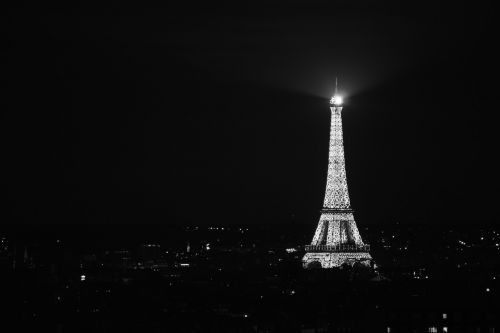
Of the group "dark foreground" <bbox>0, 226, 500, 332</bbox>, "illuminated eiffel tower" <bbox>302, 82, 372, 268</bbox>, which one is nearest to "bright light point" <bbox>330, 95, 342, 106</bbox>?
"illuminated eiffel tower" <bbox>302, 82, 372, 268</bbox>

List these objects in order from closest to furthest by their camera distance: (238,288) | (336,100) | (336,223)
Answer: (238,288), (336,100), (336,223)

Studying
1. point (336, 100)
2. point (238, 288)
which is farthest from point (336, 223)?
point (238, 288)

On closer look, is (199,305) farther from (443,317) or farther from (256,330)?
(443,317)

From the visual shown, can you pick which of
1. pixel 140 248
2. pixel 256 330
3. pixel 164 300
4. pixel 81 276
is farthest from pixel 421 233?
pixel 256 330

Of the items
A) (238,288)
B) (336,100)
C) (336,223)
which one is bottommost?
(238,288)

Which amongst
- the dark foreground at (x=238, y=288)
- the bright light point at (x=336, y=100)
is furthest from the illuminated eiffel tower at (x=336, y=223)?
the dark foreground at (x=238, y=288)

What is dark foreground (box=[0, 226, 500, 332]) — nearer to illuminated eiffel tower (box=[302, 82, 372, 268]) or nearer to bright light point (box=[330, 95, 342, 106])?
illuminated eiffel tower (box=[302, 82, 372, 268])

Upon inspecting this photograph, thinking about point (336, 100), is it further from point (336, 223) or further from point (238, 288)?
point (238, 288)

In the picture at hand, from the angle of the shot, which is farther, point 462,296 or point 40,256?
point 40,256
